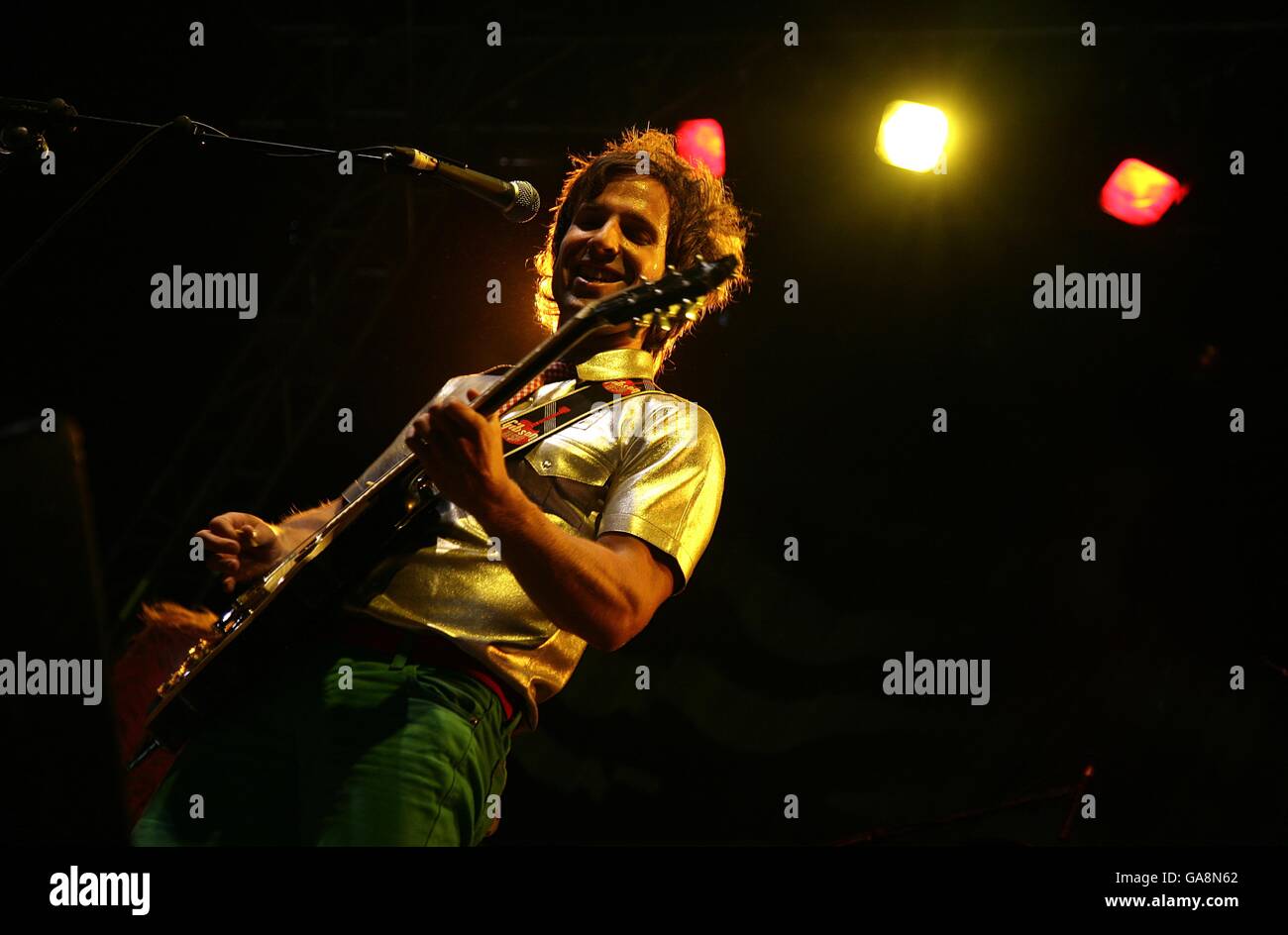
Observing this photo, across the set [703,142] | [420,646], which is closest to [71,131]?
[420,646]

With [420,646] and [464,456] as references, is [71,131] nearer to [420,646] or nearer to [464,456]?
[464,456]

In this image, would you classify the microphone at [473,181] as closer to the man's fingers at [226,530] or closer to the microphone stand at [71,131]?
the microphone stand at [71,131]

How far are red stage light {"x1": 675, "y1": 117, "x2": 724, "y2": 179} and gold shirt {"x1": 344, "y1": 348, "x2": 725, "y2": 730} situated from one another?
175 centimetres

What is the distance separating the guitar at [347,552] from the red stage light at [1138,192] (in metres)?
2.60

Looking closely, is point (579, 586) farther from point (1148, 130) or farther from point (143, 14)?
point (1148, 130)

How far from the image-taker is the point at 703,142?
155 inches

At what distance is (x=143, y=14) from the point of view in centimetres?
353

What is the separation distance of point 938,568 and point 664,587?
224 centimetres

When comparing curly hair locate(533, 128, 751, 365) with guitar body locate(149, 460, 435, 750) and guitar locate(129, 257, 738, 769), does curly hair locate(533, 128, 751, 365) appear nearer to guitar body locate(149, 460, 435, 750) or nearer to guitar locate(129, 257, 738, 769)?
guitar locate(129, 257, 738, 769)

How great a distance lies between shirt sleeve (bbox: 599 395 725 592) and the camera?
84.7 inches

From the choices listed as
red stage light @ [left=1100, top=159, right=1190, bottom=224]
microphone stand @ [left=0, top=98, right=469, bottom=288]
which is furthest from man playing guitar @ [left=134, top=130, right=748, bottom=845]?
red stage light @ [left=1100, top=159, right=1190, bottom=224]

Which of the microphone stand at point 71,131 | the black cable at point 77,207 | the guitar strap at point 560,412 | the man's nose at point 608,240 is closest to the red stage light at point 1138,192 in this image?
the man's nose at point 608,240

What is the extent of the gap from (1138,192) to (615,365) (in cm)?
255

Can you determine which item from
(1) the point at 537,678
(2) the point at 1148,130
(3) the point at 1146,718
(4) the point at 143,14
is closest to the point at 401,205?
(4) the point at 143,14
